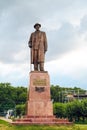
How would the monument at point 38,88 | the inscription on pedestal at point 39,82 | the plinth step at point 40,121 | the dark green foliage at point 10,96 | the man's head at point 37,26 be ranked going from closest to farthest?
the plinth step at point 40,121 < the monument at point 38,88 < the inscription on pedestal at point 39,82 < the man's head at point 37,26 < the dark green foliage at point 10,96

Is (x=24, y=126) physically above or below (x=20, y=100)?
below

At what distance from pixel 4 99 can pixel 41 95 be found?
66.4 meters

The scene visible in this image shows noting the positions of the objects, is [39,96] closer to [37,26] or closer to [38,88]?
[38,88]

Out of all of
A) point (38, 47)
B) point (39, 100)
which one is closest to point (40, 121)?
point (39, 100)

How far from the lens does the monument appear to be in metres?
23.5

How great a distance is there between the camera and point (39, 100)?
2433 centimetres

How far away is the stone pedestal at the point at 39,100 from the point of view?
23703 millimetres

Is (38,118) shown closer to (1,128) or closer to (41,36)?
(1,128)

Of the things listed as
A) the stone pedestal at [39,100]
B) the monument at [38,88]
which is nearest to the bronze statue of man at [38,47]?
the monument at [38,88]

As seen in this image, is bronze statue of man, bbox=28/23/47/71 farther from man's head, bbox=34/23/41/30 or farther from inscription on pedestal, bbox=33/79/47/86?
inscription on pedestal, bbox=33/79/47/86

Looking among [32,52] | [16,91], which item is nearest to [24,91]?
[16,91]

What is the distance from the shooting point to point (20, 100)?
89.6 m

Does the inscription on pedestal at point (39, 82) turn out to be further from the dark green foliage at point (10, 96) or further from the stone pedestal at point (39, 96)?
the dark green foliage at point (10, 96)

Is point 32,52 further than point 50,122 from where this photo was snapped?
Yes
